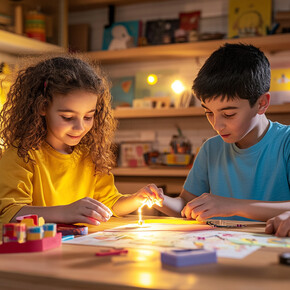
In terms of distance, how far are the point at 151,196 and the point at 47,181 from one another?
1.25ft

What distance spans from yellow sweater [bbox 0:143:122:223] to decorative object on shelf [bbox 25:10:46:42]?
2.66m

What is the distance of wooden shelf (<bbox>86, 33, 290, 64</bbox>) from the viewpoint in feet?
12.3

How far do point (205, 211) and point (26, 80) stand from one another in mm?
874

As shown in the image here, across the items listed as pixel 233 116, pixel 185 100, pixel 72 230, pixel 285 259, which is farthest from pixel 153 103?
pixel 285 259

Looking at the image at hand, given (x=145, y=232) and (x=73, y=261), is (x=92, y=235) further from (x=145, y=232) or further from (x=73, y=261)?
(x=73, y=261)

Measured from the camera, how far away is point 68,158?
1765 mm

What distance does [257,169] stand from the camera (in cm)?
178

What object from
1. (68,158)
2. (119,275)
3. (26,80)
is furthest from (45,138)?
(119,275)

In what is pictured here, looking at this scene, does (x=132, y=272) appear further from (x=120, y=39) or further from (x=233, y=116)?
(x=120, y=39)

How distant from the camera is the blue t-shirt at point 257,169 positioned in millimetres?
1743

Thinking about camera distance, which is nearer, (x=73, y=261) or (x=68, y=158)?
(x=73, y=261)

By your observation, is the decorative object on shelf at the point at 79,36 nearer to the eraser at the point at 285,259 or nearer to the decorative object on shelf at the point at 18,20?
the decorative object on shelf at the point at 18,20

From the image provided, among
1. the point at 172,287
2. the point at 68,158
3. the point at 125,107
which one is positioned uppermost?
the point at 125,107

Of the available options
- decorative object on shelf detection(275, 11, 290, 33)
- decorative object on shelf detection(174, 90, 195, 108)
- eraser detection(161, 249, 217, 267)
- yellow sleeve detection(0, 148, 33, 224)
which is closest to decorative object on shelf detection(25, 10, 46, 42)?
decorative object on shelf detection(174, 90, 195, 108)
